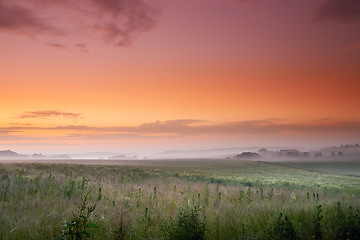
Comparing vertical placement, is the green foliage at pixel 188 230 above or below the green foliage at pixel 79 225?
below

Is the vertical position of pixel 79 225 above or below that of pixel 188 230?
above

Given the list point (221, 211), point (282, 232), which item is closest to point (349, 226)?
point (282, 232)

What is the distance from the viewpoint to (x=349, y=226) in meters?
7.75

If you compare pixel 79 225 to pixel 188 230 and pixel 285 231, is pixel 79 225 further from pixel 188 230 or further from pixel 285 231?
pixel 285 231

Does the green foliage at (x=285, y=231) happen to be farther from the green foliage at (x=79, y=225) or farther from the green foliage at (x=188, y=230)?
the green foliage at (x=79, y=225)

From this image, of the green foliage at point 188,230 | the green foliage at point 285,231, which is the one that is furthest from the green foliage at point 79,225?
the green foliage at point 285,231

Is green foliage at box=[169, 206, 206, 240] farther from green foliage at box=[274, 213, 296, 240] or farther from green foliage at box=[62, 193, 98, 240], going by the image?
green foliage at box=[62, 193, 98, 240]

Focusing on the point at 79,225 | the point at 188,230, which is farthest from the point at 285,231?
the point at 79,225

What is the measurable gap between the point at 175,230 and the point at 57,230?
336cm

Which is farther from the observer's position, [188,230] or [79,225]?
[188,230]

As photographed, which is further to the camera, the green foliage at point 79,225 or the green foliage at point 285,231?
the green foliage at point 285,231

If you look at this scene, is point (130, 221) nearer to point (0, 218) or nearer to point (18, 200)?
point (0, 218)

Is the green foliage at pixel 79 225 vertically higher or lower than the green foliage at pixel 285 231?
higher

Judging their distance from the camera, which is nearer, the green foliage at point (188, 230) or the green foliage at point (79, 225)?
the green foliage at point (79, 225)
